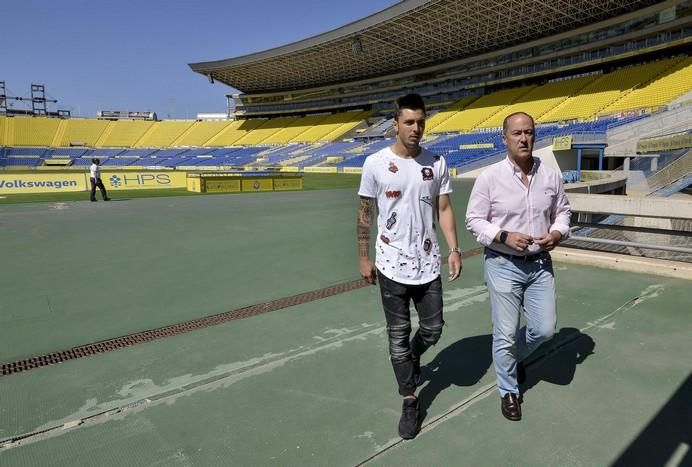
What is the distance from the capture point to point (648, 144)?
1866cm

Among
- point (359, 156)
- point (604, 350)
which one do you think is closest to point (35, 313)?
point (604, 350)

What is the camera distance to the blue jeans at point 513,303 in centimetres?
266

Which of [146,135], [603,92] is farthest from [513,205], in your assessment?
[146,135]

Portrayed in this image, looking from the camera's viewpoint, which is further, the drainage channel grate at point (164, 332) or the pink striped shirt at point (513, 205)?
the drainage channel grate at point (164, 332)

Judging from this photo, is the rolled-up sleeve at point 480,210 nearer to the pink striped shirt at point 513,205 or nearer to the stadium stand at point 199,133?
the pink striped shirt at point 513,205

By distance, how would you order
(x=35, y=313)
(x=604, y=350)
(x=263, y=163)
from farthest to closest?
(x=263, y=163), (x=35, y=313), (x=604, y=350)

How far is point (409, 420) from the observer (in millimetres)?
2459

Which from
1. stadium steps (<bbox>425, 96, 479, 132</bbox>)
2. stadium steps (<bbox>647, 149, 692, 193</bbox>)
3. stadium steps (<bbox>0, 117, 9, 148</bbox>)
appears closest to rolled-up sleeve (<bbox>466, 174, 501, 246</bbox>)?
stadium steps (<bbox>647, 149, 692, 193</bbox>)

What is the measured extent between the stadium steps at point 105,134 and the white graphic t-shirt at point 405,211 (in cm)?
7452

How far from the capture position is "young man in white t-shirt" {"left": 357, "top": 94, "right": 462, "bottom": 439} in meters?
2.54

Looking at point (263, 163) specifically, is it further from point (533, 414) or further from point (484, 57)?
point (533, 414)

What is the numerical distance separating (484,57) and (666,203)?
48.0 m

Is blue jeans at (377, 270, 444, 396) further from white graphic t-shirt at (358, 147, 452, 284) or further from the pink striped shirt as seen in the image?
the pink striped shirt

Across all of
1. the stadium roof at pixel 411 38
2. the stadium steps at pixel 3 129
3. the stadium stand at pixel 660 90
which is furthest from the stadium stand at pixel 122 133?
the stadium stand at pixel 660 90
